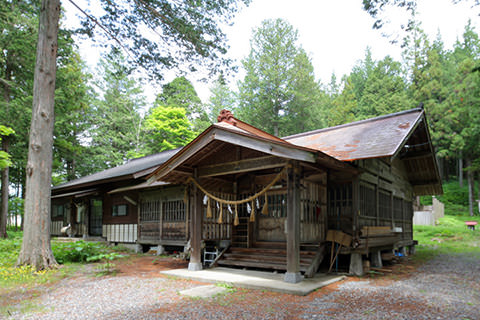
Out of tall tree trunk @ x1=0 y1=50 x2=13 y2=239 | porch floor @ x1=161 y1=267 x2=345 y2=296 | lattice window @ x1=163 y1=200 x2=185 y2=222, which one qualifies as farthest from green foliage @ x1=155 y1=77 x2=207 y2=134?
porch floor @ x1=161 y1=267 x2=345 y2=296

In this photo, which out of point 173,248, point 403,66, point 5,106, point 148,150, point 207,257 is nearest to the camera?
point 207,257

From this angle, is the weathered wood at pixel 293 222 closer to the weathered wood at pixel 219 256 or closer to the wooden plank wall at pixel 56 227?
the weathered wood at pixel 219 256

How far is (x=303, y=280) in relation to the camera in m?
7.34

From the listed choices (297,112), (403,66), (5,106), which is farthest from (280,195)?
(403,66)

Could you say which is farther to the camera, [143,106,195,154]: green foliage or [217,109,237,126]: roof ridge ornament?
[143,106,195,154]: green foliage

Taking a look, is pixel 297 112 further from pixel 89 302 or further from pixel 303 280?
pixel 89 302

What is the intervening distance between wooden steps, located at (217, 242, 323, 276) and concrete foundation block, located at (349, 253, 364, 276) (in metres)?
0.98

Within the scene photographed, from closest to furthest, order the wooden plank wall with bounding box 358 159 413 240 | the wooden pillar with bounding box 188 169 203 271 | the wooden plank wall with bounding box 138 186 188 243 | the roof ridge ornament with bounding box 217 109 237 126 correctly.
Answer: the roof ridge ornament with bounding box 217 109 237 126
the wooden pillar with bounding box 188 169 203 271
the wooden plank wall with bounding box 358 159 413 240
the wooden plank wall with bounding box 138 186 188 243

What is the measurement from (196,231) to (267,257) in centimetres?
207

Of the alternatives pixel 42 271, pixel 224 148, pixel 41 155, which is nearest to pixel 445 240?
pixel 224 148

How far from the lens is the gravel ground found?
5.07m

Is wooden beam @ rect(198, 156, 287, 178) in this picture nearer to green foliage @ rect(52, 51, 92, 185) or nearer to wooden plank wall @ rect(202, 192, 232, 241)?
wooden plank wall @ rect(202, 192, 232, 241)

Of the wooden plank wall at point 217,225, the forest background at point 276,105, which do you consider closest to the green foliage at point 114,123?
the forest background at point 276,105

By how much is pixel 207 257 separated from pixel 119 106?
24.9 meters
